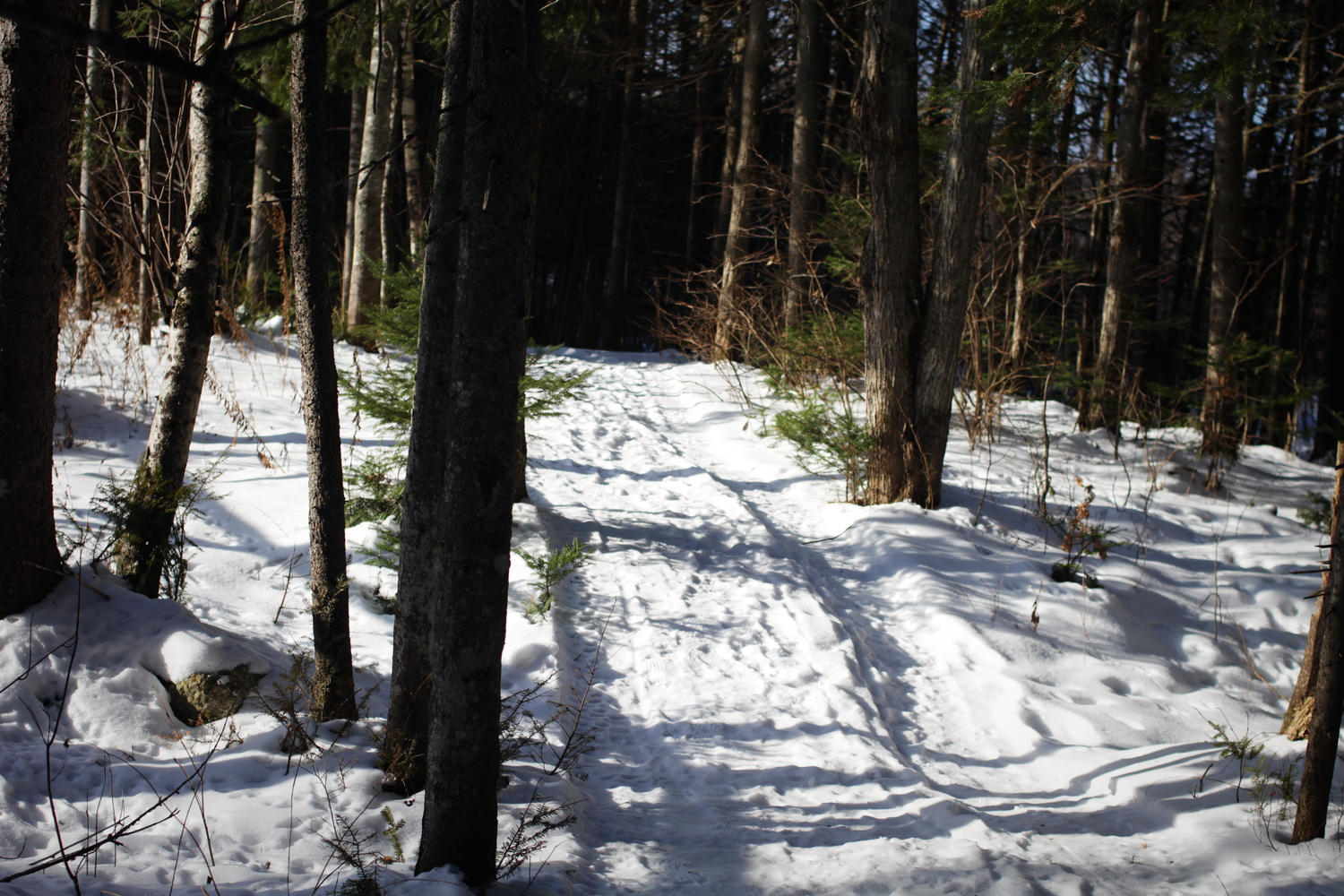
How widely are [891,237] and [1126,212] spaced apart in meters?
5.22

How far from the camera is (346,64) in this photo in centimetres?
947

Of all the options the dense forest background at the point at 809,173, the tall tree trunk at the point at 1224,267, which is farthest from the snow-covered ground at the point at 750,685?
the dense forest background at the point at 809,173

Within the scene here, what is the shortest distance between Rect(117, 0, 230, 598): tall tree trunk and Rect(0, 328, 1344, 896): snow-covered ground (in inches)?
11.3

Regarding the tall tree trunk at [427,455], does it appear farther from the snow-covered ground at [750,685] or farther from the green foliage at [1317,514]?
the green foliage at [1317,514]

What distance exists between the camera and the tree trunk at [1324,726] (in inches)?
128

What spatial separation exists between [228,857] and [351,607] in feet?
7.80

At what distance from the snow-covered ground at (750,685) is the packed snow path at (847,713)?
2 cm

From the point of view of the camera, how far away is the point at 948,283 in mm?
7008

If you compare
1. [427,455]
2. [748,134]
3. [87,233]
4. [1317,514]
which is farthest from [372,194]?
[1317,514]

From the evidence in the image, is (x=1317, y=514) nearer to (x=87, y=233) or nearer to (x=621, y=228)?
(x=87, y=233)

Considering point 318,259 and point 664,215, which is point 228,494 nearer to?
point 318,259

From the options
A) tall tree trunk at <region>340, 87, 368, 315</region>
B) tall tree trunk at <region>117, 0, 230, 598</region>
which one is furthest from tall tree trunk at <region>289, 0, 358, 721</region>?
tall tree trunk at <region>340, 87, 368, 315</region>

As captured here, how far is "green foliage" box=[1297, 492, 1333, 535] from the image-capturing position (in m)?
7.55

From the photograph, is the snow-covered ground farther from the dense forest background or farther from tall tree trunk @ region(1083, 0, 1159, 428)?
tall tree trunk @ region(1083, 0, 1159, 428)
